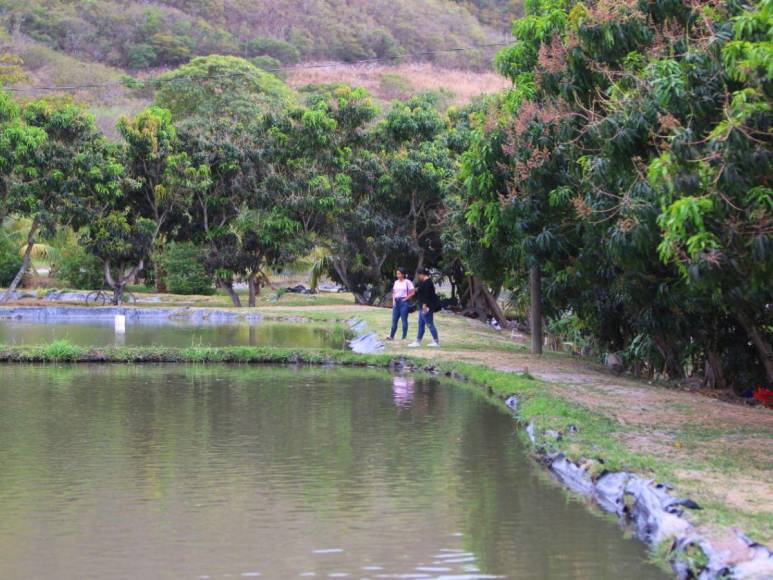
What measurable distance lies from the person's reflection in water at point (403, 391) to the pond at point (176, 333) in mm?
7617

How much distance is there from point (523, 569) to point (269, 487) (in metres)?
3.02

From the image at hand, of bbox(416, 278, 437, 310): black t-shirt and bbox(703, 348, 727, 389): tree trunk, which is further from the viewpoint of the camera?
bbox(416, 278, 437, 310): black t-shirt

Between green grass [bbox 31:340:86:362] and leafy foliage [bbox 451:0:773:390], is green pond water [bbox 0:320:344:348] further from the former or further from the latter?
leafy foliage [bbox 451:0:773:390]

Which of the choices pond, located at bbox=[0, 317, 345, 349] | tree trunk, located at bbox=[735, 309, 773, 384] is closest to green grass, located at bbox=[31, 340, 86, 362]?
pond, located at bbox=[0, 317, 345, 349]

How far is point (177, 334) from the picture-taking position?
29422 millimetres

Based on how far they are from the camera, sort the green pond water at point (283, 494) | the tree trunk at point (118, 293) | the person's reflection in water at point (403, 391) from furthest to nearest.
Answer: the tree trunk at point (118, 293) → the person's reflection in water at point (403, 391) → the green pond water at point (283, 494)

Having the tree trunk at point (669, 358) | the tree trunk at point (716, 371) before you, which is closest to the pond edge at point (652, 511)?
the tree trunk at point (669, 358)

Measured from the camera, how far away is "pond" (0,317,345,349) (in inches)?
1040

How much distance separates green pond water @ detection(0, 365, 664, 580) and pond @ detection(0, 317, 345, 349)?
1090cm

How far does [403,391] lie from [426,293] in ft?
18.0

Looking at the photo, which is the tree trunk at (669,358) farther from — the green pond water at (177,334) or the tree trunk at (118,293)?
the tree trunk at (118,293)

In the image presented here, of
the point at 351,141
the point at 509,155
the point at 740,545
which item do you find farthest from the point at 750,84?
the point at 351,141

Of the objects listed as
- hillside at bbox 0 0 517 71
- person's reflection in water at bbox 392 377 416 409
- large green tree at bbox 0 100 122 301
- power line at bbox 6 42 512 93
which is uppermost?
hillside at bbox 0 0 517 71

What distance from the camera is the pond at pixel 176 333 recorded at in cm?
2642
